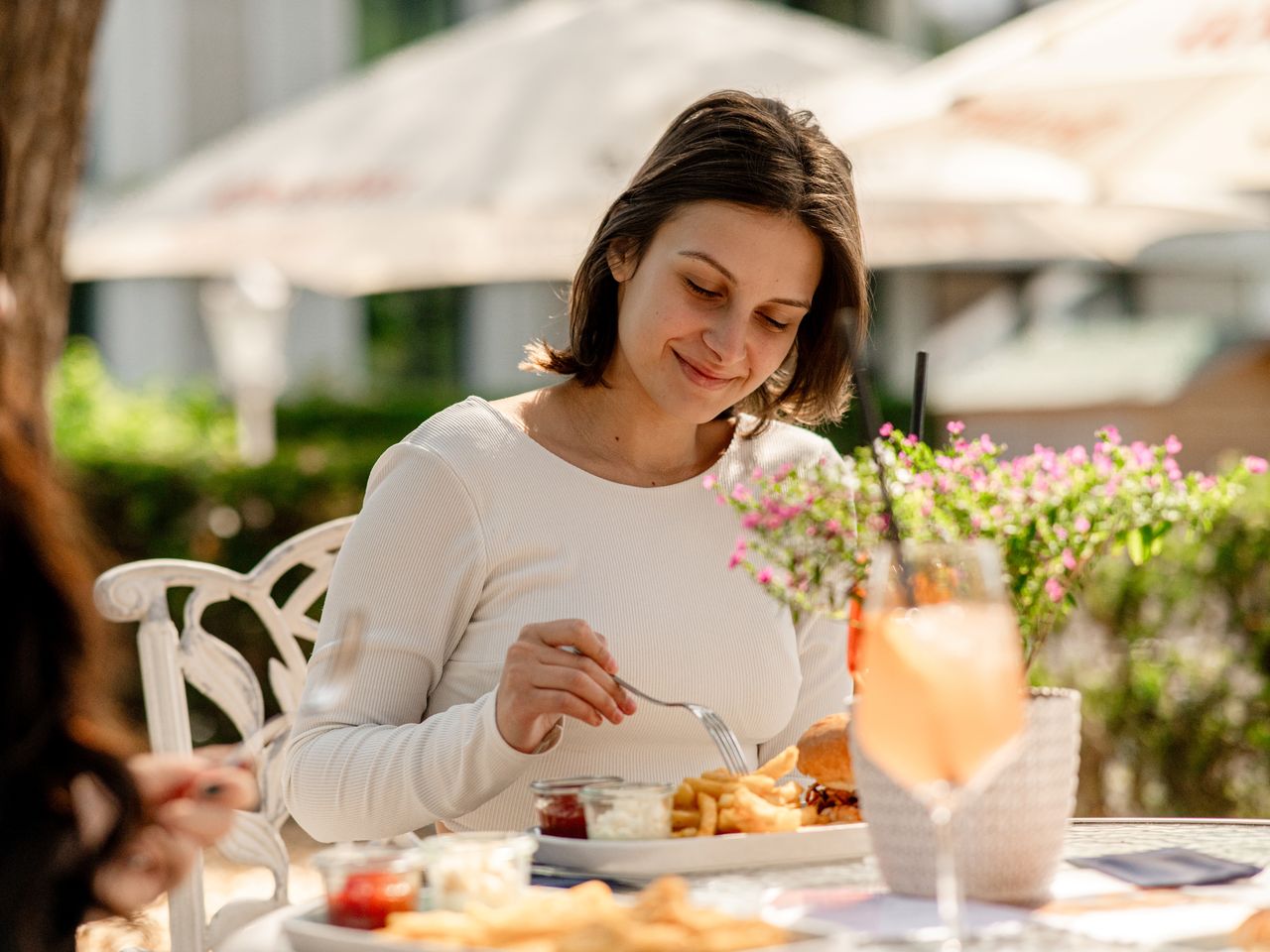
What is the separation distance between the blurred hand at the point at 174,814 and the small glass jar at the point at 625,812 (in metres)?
0.48

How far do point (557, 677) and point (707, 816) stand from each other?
0.23 m

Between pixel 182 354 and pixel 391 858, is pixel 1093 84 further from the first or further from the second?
pixel 182 354

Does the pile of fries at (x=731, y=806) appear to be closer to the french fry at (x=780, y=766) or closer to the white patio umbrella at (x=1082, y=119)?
the french fry at (x=780, y=766)

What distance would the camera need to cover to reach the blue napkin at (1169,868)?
1613 millimetres

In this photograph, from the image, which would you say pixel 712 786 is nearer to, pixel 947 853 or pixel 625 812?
pixel 625 812

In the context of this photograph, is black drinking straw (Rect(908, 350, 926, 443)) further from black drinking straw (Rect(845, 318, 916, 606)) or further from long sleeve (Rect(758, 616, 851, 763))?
long sleeve (Rect(758, 616, 851, 763))

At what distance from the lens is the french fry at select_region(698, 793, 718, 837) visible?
5.65 ft

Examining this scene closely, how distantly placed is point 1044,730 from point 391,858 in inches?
23.3

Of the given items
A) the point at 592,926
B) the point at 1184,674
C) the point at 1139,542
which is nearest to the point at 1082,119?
the point at 1184,674

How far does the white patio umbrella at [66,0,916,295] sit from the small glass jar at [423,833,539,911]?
15.0 feet

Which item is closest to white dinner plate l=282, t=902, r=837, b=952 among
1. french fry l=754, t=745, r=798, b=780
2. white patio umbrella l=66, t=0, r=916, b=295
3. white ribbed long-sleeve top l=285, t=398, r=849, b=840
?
french fry l=754, t=745, r=798, b=780

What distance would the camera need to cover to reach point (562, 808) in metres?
1.74

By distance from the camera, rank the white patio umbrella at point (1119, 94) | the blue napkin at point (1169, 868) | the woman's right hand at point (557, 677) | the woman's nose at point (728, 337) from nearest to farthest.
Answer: the blue napkin at point (1169, 868) < the woman's right hand at point (557, 677) < the woman's nose at point (728, 337) < the white patio umbrella at point (1119, 94)

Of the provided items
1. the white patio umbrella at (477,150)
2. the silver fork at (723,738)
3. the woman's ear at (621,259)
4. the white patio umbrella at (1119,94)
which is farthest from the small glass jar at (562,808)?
the white patio umbrella at (477,150)
